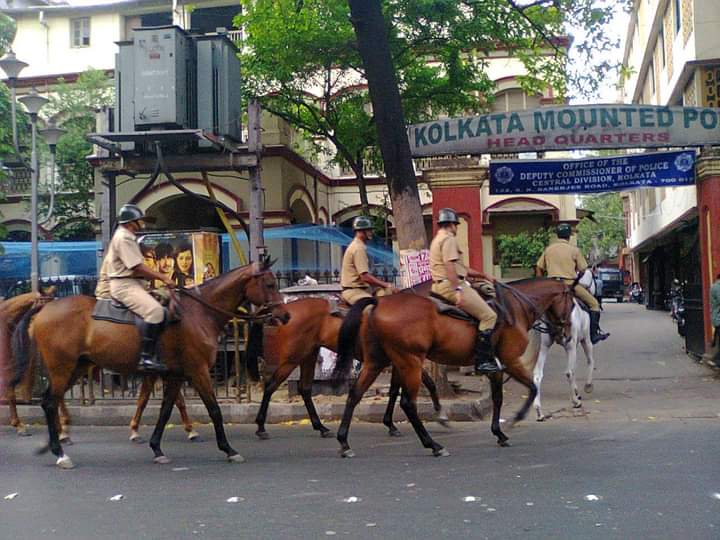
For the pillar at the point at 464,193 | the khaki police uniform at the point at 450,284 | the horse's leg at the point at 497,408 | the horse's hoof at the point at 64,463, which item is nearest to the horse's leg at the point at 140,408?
the horse's hoof at the point at 64,463

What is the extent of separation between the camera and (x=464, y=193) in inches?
567

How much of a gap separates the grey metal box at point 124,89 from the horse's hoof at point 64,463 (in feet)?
22.2

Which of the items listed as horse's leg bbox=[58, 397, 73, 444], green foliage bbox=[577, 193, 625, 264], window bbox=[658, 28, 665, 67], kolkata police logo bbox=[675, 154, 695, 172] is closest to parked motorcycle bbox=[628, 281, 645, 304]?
green foliage bbox=[577, 193, 625, 264]

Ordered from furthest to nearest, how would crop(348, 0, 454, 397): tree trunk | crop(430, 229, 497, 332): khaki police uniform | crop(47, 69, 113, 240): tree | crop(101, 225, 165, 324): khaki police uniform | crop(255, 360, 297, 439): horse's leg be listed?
1. crop(47, 69, 113, 240): tree
2. crop(348, 0, 454, 397): tree trunk
3. crop(255, 360, 297, 439): horse's leg
4. crop(430, 229, 497, 332): khaki police uniform
5. crop(101, 225, 165, 324): khaki police uniform

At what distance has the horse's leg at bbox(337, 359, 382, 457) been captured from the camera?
8.55 m

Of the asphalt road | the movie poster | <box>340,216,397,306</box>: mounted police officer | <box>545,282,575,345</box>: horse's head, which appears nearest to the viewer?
the asphalt road

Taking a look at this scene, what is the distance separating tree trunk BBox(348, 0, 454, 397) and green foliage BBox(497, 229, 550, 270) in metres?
15.2

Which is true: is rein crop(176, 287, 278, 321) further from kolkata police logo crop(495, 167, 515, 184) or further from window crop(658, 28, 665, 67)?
window crop(658, 28, 665, 67)

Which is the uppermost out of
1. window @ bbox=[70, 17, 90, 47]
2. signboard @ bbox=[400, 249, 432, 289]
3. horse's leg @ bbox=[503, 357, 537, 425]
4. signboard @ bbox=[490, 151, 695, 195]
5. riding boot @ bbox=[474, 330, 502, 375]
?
window @ bbox=[70, 17, 90, 47]

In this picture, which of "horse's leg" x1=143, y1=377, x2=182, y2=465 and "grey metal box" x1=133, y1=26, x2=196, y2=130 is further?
"grey metal box" x1=133, y1=26, x2=196, y2=130

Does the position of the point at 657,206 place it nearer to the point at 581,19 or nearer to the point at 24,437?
the point at 581,19

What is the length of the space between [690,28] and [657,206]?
12.1 meters

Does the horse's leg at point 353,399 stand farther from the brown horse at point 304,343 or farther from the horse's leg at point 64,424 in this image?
the horse's leg at point 64,424

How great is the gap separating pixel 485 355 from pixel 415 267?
308 centimetres
